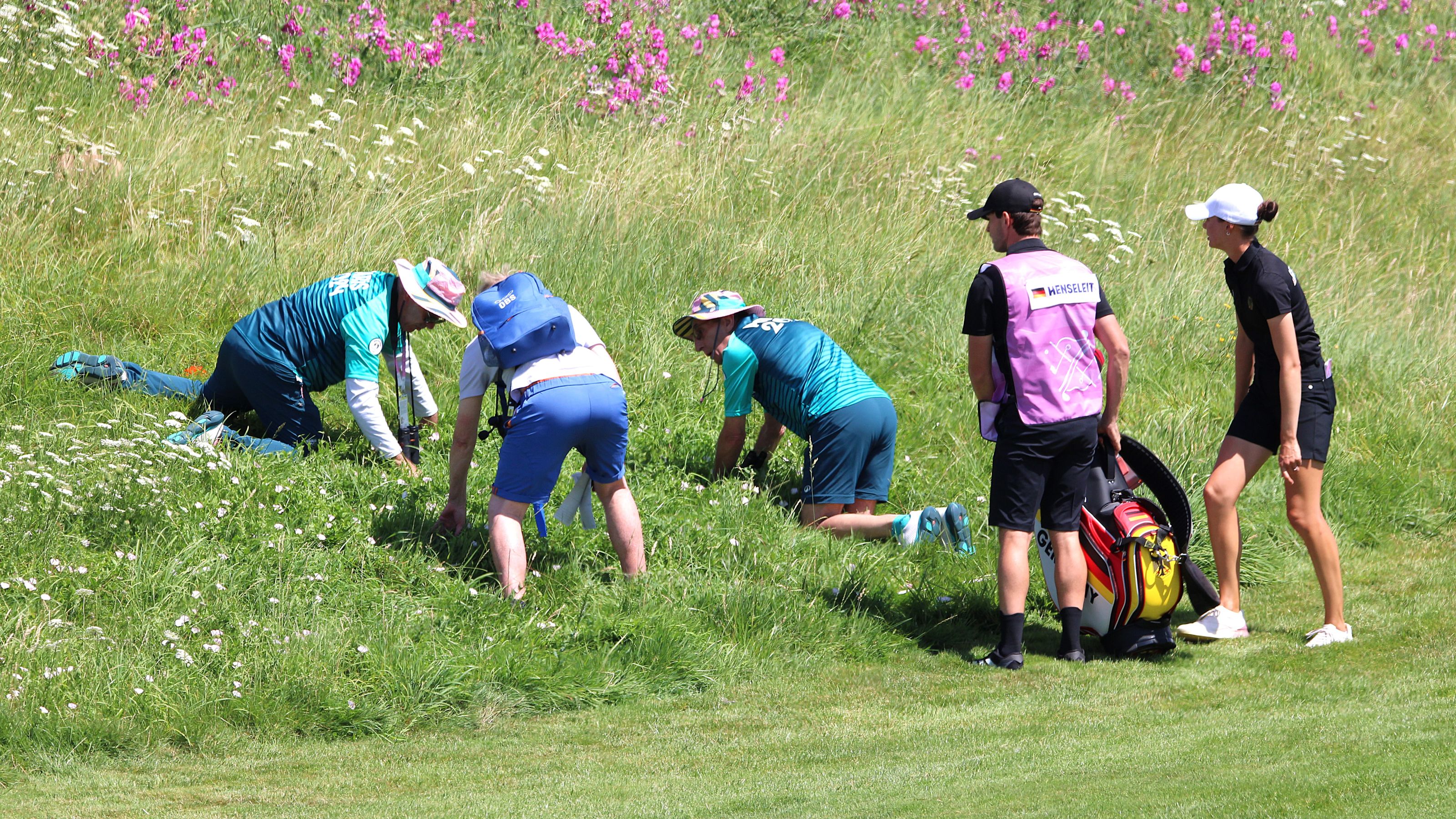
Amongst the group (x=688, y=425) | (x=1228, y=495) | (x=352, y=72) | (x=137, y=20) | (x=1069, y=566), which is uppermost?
(x=137, y=20)

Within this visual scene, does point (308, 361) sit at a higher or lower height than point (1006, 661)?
higher

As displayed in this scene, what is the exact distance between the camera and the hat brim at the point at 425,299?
7.11m

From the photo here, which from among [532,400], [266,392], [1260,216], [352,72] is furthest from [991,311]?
[352,72]

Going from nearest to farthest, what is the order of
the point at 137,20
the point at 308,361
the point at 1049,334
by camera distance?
1. the point at 1049,334
2. the point at 308,361
3. the point at 137,20

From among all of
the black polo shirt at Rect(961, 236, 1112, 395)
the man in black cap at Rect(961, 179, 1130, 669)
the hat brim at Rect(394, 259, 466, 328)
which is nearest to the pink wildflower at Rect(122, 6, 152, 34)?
the hat brim at Rect(394, 259, 466, 328)

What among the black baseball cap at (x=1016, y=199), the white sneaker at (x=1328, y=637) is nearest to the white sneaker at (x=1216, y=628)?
the white sneaker at (x=1328, y=637)

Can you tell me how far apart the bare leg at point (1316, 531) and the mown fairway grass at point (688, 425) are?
29 cm

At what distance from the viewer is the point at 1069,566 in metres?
6.15

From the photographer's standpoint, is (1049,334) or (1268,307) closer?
(1049,334)

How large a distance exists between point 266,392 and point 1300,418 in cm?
516

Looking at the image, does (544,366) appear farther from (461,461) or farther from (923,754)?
(923,754)

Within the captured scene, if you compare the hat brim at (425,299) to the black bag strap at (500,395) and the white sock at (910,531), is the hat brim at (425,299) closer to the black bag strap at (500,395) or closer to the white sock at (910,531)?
the black bag strap at (500,395)

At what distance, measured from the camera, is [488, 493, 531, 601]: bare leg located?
6.19m

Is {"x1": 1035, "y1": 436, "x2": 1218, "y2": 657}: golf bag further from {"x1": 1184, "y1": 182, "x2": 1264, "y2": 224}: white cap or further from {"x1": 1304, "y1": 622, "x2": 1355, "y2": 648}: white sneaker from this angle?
{"x1": 1184, "y1": 182, "x2": 1264, "y2": 224}: white cap
